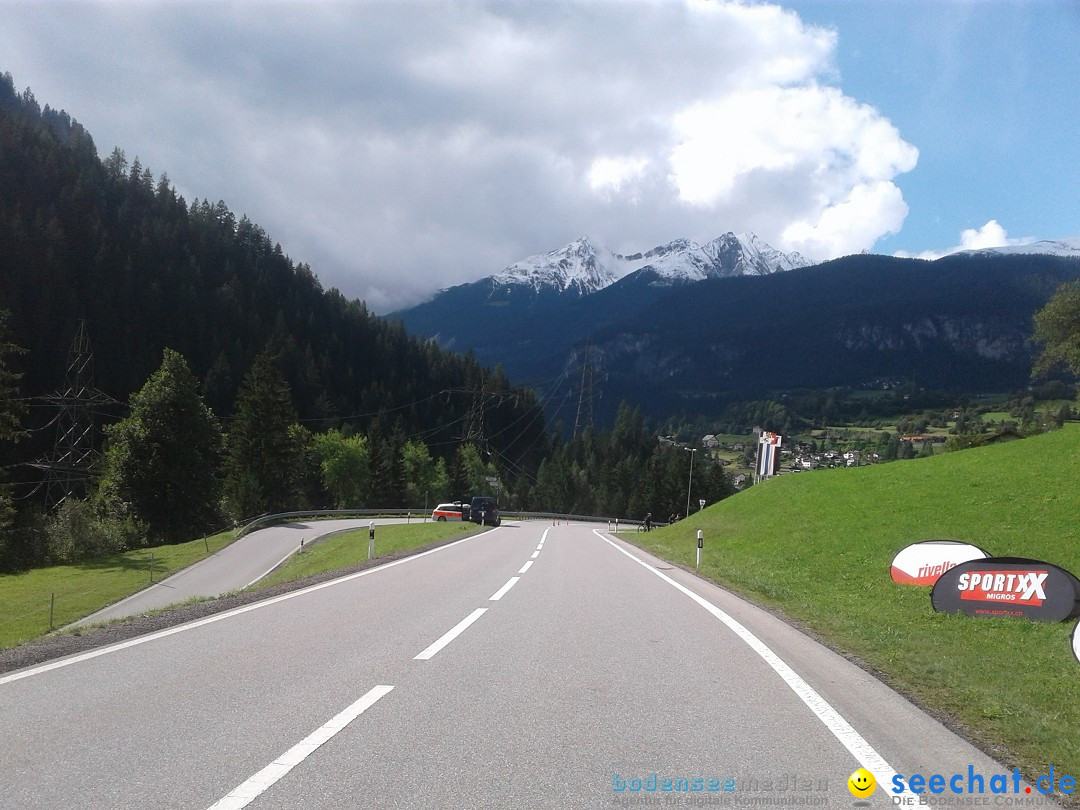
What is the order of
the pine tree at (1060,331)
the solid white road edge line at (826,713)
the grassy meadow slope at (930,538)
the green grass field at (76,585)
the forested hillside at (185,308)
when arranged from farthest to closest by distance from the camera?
the forested hillside at (185,308), the pine tree at (1060,331), the green grass field at (76,585), the grassy meadow slope at (930,538), the solid white road edge line at (826,713)

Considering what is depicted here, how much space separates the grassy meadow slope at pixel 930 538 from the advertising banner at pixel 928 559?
0.43 metres

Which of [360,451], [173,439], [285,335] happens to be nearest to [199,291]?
[285,335]

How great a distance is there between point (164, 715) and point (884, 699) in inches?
238

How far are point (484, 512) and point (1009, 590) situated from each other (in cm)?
4399

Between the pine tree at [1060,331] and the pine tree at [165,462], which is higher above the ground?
the pine tree at [1060,331]

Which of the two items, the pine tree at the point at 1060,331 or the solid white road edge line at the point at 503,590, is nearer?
the solid white road edge line at the point at 503,590

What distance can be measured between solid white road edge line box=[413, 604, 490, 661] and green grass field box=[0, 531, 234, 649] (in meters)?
15.4

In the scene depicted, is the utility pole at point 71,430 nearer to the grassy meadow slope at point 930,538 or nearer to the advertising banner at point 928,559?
the grassy meadow slope at point 930,538

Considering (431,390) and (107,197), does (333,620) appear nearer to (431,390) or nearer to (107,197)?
(431,390)

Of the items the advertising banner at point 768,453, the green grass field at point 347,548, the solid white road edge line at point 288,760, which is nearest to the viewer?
the solid white road edge line at point 288,760

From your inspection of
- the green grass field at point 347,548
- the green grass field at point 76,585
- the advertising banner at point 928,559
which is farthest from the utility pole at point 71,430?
the advertising banner at point 928,559

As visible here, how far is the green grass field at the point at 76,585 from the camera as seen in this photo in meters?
22.8

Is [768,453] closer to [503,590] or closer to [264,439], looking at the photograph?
[503,590]
